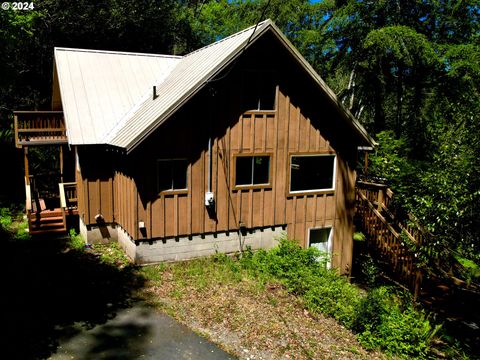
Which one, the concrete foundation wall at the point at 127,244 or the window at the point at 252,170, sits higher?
the window at the point at 252,170

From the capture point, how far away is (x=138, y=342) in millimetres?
8727

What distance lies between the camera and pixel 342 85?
32094mm

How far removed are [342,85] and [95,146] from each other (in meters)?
23.5

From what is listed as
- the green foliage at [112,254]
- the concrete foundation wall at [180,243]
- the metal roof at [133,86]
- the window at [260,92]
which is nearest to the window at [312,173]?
the metal roof at [133,86]

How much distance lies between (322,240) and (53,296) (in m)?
9.41

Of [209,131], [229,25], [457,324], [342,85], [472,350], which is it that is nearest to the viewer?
[472,350]

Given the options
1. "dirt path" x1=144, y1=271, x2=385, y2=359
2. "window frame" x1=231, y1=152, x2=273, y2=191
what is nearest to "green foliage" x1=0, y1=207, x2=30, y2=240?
"dirt path" x1=144, y1=271, x2=385, y2=359

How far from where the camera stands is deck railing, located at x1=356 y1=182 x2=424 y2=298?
1433cm

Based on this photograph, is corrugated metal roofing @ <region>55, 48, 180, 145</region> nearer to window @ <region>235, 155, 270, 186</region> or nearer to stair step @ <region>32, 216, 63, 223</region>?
stair step @ <region>32, 216, 63, 223</region>

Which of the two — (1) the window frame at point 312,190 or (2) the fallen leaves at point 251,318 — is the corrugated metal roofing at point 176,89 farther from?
(2) the fallen leaves at point 251,318

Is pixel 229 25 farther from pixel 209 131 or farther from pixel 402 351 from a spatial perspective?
pixel 402 351

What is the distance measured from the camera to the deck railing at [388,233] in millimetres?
14327

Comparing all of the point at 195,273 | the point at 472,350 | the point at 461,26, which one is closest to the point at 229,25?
the point at 461,26

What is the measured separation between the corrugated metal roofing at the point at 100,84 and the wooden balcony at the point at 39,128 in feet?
4.66
